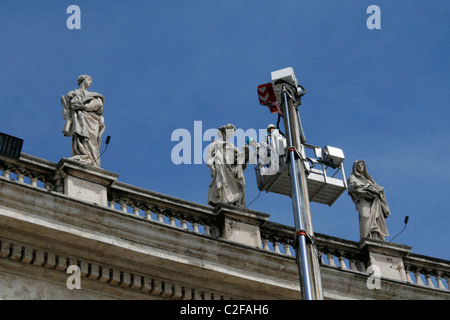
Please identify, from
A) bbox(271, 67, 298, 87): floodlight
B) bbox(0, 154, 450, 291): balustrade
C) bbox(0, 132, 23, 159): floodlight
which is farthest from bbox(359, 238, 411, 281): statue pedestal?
bbox(0, 132, 23, 159): floodlight

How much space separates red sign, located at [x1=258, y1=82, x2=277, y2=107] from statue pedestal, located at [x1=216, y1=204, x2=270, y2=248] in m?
4.87

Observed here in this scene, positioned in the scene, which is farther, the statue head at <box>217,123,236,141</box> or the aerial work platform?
the statue head at <box>217,123,236,141</box>

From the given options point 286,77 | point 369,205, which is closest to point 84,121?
point 286,77

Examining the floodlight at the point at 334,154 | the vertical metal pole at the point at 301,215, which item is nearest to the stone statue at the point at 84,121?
the floodlight at the point at 334,154

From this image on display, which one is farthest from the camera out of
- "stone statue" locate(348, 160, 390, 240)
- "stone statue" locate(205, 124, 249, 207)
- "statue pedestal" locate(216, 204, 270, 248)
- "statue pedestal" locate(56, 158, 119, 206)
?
"stone statue" locate(348, 160, 390, 240)

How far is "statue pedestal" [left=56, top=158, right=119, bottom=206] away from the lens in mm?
21094

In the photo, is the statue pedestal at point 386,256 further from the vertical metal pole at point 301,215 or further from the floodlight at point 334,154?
the vertical metal pole at point 301,215

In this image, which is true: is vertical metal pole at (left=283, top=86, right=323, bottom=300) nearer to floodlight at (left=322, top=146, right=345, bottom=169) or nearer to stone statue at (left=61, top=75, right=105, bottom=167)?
floodlight at (left=322, top=146, right=345, bottom=169)

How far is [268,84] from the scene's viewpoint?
58.4 ft

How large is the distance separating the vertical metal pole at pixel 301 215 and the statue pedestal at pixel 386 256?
264 inches

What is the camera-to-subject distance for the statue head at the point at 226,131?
2405 centimetres

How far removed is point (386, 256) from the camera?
77.7 ft
